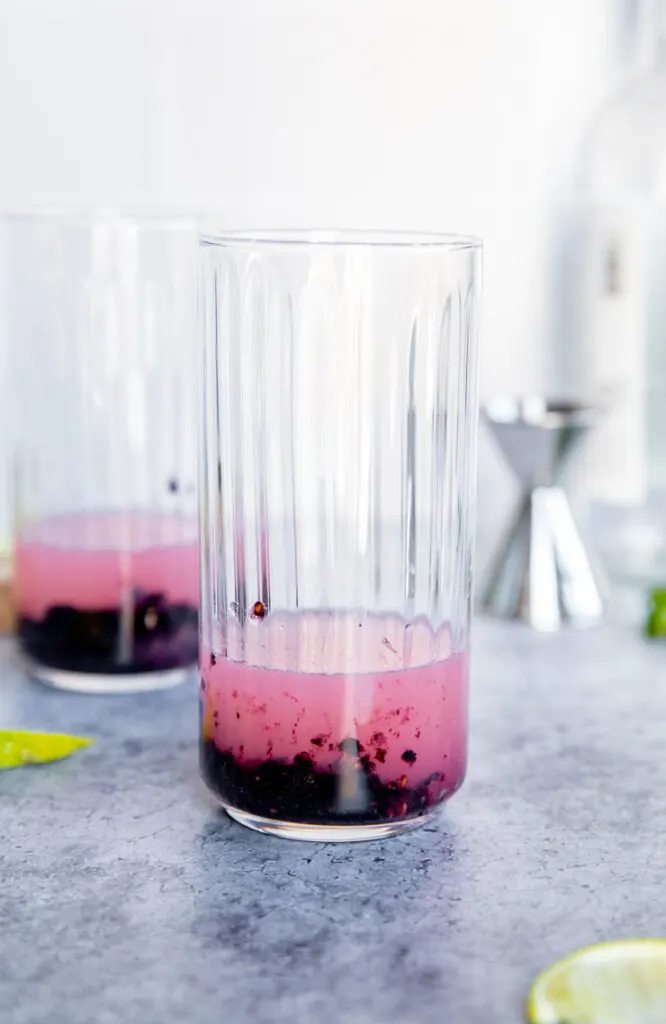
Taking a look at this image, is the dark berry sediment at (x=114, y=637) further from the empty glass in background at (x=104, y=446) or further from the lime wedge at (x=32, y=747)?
the lime wedge at (x=32, y=747)

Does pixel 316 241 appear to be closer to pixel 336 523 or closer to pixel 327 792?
pixel 336 523

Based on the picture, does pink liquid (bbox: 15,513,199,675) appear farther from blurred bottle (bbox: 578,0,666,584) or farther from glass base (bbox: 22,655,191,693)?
blurred bottle (bbox: 578,0,666,584)

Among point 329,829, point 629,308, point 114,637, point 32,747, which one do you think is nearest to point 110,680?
point 114,637

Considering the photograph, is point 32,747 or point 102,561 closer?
point 32,747

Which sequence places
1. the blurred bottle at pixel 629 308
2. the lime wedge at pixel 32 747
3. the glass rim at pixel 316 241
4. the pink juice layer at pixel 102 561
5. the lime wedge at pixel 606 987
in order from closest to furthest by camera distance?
1. the lime wedge at pixel 606 987
2. the glass rim at pixel 316 241
3. the lime wedge at pixel 32 747
4. the pink juice layer at pixel 102 561
5. the blurred bottle at pixel 629 308

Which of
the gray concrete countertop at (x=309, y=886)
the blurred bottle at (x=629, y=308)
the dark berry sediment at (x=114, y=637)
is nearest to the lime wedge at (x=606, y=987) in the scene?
the gray concrete countertop at (x=309, y=886)
